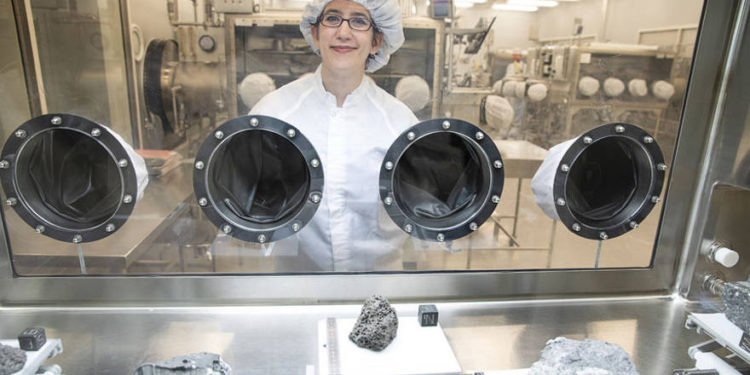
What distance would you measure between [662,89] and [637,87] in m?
0.07

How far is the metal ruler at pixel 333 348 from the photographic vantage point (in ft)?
2.99

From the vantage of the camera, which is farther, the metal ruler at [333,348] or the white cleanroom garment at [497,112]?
the white cleanroom garment at [497,112]

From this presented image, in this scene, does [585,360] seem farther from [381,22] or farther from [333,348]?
[381,22]

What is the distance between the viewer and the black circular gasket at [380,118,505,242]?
112 cm

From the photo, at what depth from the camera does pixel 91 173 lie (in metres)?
1.20

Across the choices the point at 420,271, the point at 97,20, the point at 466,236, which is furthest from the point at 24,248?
the point at 466,236

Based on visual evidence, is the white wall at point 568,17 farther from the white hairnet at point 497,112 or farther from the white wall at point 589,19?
the white hairnet at point 497,112

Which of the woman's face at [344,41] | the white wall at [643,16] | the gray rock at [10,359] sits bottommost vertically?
the gray rock at [10,359]

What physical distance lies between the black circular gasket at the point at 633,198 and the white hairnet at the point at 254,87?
2.36 feet

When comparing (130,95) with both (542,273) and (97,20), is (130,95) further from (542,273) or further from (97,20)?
(542,273)

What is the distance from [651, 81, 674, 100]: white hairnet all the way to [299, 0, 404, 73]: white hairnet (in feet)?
2.16

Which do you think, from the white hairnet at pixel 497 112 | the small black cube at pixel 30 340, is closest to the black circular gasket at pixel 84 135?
the small black cube at pixel 30 340

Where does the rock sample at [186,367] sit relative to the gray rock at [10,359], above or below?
below

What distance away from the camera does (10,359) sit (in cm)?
85
